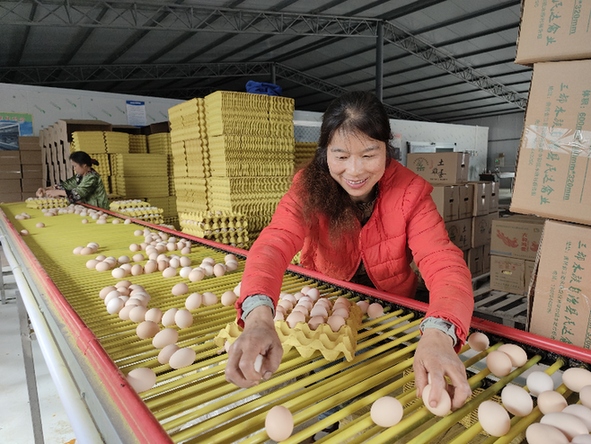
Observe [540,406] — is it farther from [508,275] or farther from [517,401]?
[508,275]

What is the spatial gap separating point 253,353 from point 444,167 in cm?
518

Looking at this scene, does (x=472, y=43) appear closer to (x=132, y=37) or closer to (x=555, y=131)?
Result: (x=132, y=37)

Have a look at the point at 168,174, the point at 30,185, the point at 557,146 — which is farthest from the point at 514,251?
the point at 30,185

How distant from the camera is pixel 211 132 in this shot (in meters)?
5.58

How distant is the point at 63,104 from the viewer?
9797mm

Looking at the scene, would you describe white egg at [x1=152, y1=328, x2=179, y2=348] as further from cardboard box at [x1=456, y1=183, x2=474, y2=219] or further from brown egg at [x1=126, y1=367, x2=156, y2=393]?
cardboard box at [x1=456, y1=183, x2=474, y2=219]

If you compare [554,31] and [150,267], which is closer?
[554,31]

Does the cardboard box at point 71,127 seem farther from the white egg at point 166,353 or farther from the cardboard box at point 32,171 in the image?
the white egg at point 166,353

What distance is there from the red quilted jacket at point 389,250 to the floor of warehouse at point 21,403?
6.07 feet

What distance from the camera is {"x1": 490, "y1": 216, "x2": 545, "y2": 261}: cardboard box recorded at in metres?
3.53

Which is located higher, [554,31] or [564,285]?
[554,31]

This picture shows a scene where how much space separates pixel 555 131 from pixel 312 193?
874mm

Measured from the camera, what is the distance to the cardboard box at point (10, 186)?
28.9 ft

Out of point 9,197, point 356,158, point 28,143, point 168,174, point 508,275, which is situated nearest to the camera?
point 356,158
